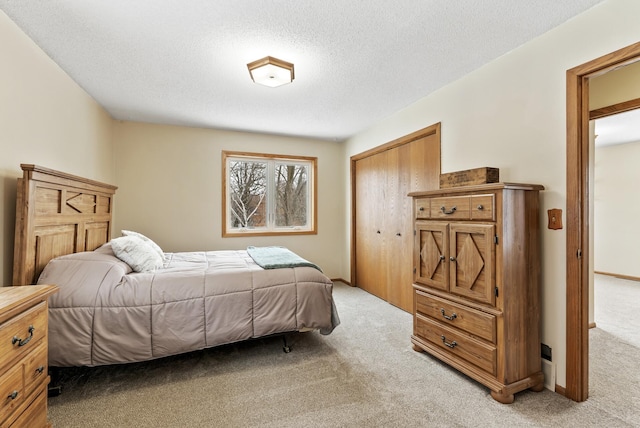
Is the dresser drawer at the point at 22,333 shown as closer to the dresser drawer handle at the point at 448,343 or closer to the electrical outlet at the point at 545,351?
the dresser drawer handle at the point at 448,343

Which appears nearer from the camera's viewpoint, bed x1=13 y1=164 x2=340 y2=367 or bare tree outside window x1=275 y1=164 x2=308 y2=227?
bed x1=13 y1=164 x2=340 y2=367

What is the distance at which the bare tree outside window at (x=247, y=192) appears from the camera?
4.41 m

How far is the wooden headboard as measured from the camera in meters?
1.80

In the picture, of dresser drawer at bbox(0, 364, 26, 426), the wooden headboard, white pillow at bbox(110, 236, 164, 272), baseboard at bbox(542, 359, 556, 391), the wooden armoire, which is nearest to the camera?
dresser drawer at bbox(0, 364, 26, 426)

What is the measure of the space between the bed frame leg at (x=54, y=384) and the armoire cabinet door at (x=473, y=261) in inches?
105

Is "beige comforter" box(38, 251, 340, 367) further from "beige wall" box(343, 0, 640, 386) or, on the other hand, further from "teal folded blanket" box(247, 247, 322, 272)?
"beige wall" box(343, 0, 640, 386)

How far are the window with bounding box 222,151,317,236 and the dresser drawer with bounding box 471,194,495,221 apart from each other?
2.98m

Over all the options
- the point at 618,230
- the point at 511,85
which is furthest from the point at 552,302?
the point at 618,230

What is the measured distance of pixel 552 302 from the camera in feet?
6.44

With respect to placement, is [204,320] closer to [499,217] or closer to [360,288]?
[499,217]

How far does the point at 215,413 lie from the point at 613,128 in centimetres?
602

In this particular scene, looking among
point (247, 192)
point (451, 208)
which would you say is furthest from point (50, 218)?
point (451, 208)

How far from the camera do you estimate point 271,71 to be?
2.32 metres

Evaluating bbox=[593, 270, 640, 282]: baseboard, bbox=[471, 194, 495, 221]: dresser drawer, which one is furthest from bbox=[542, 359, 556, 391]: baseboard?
bbox=[593, 270, 640, 282]: baseboard
